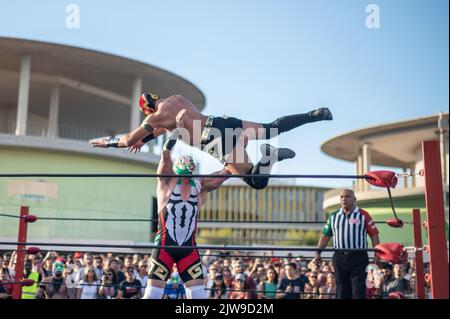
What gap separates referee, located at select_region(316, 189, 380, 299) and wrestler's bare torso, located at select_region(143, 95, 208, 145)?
6.24ft

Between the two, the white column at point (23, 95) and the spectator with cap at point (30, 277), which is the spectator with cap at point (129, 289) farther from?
the white column at point (23, 95)

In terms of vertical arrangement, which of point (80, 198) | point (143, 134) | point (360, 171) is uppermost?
point (360, 171)

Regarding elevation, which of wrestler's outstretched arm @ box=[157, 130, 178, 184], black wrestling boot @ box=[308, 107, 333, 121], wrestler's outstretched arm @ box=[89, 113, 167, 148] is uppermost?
black wrestling boot @ box=[308, 107, 333, 121]

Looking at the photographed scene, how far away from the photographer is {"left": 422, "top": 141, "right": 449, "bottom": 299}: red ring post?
349cm

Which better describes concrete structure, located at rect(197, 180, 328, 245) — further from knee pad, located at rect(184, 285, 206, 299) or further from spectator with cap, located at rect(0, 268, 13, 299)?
knee pad, located at rect(184, 285, 206, 299)

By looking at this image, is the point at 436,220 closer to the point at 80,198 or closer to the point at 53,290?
the point at 53,290

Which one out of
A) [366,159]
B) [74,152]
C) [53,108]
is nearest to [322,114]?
[74,152]

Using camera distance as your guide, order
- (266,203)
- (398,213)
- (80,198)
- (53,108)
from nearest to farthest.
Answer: (80,198) → (53,108) → (398,213) → (266,203)

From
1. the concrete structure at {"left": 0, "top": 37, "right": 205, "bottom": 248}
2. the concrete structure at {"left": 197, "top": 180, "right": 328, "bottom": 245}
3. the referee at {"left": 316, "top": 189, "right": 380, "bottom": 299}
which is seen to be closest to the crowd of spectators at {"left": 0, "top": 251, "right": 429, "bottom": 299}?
the referee at {"left": 316, "top": 189, "right": 380, "bottom": 299}

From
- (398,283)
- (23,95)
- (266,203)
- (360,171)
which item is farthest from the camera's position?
(266,203)

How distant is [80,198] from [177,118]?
17800mm

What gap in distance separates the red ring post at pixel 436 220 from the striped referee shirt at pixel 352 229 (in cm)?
246

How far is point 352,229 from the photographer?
6.12 metres
